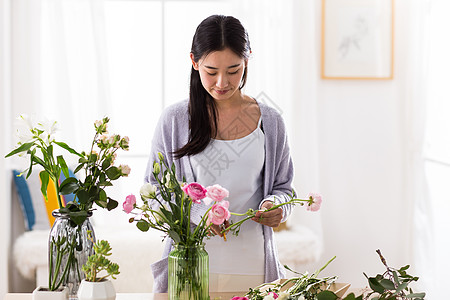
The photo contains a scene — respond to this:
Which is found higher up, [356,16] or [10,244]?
[356,16]

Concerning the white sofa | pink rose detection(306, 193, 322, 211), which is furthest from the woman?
the white sofa

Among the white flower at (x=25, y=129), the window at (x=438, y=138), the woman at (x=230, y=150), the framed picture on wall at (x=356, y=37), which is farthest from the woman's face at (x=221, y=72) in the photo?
the framed picture on wall at (x=356, y=37)

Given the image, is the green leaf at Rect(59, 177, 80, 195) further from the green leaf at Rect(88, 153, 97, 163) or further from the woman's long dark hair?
the woman's long dark hair

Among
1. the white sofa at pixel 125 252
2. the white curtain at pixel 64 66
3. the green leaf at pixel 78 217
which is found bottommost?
the white sofa at pixel 125 252

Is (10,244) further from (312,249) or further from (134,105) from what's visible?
(312,249)

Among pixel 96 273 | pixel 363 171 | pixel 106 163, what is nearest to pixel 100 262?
pixel 96 273

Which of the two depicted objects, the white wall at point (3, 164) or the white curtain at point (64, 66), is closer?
the white wall at point (3, 164)

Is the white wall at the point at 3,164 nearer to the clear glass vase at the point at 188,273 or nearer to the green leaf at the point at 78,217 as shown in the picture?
the green leaf at the point at 78,217

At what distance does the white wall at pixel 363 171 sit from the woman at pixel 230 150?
2.06 metres

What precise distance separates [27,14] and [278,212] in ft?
8.27

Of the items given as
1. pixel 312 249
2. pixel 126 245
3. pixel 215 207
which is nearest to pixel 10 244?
pixel 126 245

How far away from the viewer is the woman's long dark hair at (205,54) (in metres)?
1.80

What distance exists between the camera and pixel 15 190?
3588mm

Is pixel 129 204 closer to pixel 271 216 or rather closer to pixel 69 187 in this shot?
pixel 69 187
